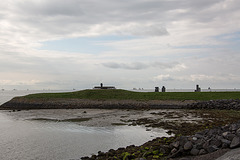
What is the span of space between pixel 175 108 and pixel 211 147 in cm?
2955

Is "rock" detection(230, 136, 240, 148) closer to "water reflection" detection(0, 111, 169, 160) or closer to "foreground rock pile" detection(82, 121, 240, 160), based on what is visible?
"foreground rock pile" detection(82, 121, 240, 160)

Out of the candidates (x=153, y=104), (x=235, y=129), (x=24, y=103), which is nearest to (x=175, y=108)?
(x=153, y=104)

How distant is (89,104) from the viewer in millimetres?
45906

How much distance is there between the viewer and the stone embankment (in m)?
40.7

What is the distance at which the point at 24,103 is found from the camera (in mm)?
50656

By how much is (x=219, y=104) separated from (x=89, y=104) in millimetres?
24935

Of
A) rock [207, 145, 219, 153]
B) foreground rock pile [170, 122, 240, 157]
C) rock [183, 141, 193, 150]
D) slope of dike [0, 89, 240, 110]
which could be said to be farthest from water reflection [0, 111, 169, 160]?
slope of dike [0, 89, 240, 110]

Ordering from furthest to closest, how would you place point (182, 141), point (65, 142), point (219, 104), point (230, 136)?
point (219, 104), point (65, 142), point (182, 141), point (230, 136)

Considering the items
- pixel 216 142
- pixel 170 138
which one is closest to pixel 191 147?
pixel 216 142

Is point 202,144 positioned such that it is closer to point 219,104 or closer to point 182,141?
point 182,141

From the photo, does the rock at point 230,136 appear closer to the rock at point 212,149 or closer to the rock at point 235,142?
the rock at point 235,142

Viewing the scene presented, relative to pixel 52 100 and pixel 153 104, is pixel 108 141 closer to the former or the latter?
pixel 153 104

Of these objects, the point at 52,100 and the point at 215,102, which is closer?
the point at 215,102

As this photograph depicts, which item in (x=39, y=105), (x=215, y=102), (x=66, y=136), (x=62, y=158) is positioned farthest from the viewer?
(x=39, y=105)
